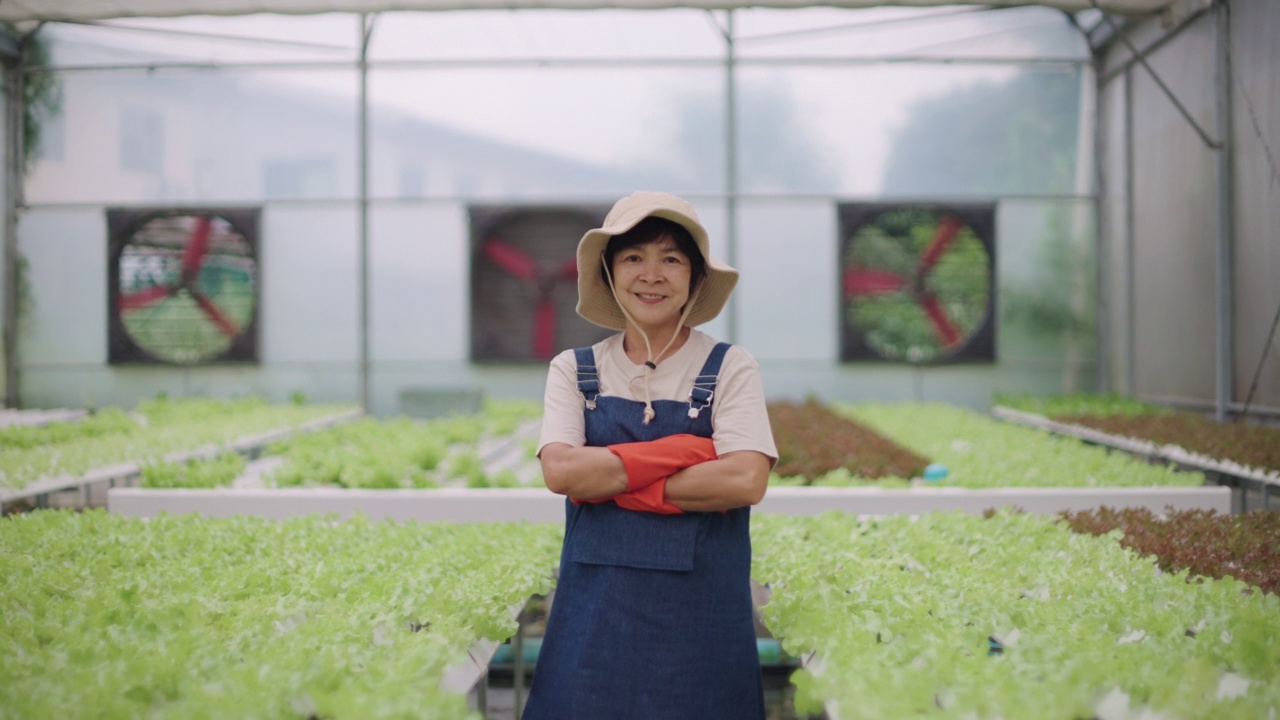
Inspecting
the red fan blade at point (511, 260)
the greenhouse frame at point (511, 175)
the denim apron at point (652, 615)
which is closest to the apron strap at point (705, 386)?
the denim apron at point (652, 615)

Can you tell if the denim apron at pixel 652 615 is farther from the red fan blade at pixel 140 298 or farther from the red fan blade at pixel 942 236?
the red fan blade at pixel 140 298

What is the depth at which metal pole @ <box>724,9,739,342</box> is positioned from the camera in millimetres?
8812

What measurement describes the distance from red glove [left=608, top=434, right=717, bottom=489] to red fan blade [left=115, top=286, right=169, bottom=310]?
29.0ft

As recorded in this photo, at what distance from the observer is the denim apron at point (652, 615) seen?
5.53ft

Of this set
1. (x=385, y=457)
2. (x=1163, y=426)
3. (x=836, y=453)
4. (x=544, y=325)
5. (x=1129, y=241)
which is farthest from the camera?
(x=544, y=325)

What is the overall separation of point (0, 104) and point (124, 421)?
15.5 ft

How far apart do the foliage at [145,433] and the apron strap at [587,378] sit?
3.17 metres

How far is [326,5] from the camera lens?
251 inches

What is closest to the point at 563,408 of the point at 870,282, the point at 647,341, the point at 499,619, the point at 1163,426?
the point at 647,341

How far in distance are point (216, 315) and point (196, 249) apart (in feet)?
2.27

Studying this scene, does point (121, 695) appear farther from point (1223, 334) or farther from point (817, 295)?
point (817, 295)

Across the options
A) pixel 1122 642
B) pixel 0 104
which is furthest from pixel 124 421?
pixel 1122 642

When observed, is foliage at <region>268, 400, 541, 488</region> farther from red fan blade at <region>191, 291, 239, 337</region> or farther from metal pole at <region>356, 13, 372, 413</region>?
red fan blade at <region>191, 291, 239, 337</region>

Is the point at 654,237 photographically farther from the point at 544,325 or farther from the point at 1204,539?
the point at 544,325
